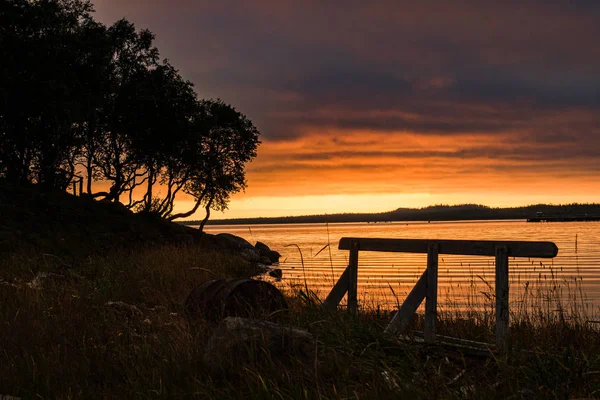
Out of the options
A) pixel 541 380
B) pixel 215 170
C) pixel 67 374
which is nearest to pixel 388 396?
pixel 541 380

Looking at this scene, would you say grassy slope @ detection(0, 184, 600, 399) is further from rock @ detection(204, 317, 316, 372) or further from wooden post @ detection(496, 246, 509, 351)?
wooden post @ detection(496, 246, 509, 351)

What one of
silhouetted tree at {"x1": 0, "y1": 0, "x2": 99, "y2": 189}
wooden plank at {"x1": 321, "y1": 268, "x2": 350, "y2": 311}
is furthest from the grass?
silhouetted tree at {"x1": 0, "y1": 0, "x2": 99, "y2": 189}

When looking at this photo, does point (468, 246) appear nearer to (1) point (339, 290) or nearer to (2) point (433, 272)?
(2) point (433, 272)

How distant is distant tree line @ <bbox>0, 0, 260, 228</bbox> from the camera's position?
29922 millimetres

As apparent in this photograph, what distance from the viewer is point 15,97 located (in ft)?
97.6

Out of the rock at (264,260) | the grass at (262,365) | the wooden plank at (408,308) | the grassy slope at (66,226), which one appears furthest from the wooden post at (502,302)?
the rock at (264,260)

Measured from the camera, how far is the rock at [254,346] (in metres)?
5.59

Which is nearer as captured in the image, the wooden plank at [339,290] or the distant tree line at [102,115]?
the wooden plank at [339,290]

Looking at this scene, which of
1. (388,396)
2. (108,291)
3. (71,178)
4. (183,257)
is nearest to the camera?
(388,396)

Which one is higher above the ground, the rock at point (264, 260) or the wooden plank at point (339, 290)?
the wooden plank at point (339, 290)

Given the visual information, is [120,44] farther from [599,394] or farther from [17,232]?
[599,394]

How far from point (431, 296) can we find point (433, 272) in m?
0.32

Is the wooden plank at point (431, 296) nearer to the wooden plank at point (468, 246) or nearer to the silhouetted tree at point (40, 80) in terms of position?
the wooden plank at point (468, 246)

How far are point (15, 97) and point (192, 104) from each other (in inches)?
495
